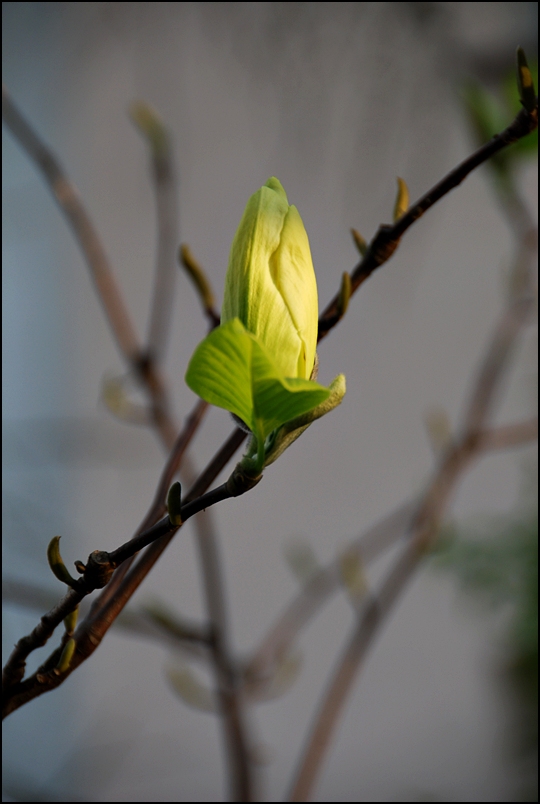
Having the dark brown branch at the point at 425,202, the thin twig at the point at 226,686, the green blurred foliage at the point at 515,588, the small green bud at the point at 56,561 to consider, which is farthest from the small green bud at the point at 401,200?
the green blurred foliage at the point at 515,588

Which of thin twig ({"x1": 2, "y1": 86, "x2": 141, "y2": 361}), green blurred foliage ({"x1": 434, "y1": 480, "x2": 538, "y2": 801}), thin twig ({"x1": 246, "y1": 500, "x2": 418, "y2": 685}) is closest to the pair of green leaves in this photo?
thin twig ({"x1": 2, "y1": 86, "x2": 141, "y2": 361})

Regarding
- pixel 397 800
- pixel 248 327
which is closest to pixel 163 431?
pixel 248 327

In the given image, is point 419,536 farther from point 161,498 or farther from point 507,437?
point 161,498

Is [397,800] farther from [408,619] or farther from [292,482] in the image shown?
[292,482]

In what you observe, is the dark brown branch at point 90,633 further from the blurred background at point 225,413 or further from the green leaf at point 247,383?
the blurred background at point 225,413

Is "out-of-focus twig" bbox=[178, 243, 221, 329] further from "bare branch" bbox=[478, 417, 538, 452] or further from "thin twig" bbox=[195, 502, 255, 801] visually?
"bare branch" bbox=[478, 417, 538, 452]
